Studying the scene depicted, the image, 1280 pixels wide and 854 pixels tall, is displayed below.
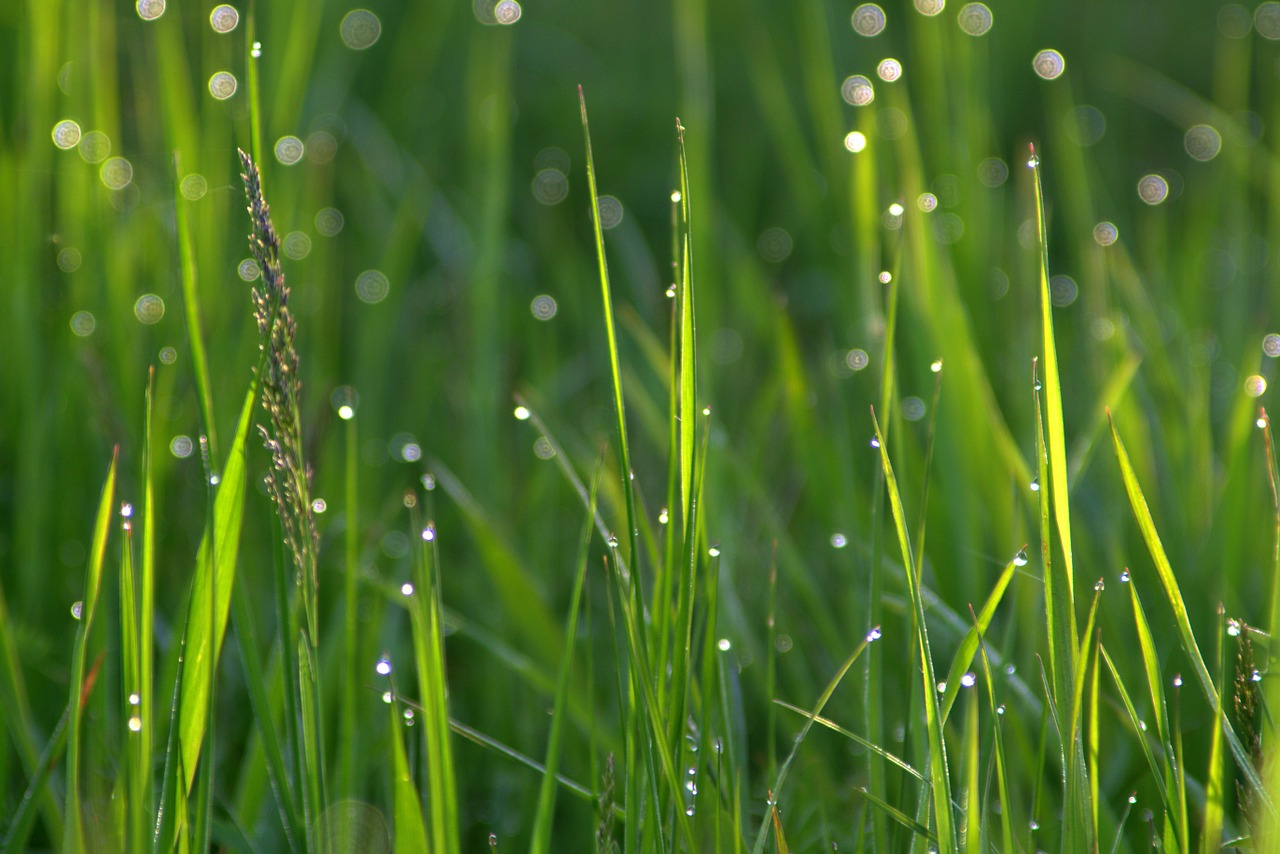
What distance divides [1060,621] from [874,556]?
5.0 inches

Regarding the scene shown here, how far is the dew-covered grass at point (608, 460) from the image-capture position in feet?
2.01

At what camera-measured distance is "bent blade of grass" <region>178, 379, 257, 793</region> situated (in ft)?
2.02

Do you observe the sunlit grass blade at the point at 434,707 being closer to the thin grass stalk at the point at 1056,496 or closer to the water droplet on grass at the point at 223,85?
the thin grass stalk at the point at 1056,496

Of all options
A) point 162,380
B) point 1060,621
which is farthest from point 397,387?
point 1060,621

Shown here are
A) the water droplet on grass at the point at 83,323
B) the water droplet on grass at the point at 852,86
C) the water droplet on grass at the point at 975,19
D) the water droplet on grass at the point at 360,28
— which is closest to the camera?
the water droplet on grass at the point at 83,323

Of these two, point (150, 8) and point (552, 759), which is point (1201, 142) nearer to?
point (150, 8)

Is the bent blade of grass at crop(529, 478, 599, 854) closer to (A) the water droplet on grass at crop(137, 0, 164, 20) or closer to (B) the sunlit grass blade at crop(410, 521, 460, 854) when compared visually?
(B) the sunlit grass blade at crop(410, 521, 460, 854)

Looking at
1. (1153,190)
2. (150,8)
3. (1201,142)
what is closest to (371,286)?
(150,8)

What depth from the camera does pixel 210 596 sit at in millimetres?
618

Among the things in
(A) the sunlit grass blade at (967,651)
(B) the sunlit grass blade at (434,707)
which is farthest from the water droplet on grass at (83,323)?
(A) the sunlit grass blade at (967,651)

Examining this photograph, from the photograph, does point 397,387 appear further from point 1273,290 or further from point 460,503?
point 1273,290

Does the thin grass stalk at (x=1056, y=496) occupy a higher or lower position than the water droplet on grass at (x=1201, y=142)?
lower

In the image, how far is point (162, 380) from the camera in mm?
1116

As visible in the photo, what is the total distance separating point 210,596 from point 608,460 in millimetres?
547
